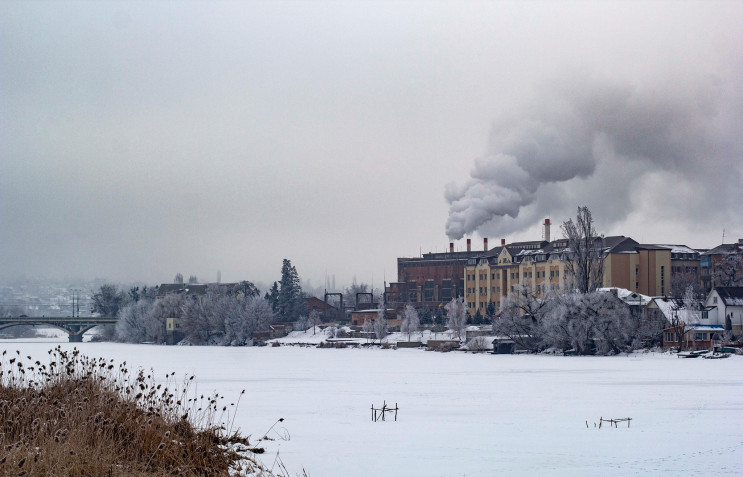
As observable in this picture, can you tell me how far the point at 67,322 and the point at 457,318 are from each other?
52103mm

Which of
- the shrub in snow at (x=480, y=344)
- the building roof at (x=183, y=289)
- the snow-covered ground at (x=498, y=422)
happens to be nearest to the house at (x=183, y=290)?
the building roof at (x=183, y=289)

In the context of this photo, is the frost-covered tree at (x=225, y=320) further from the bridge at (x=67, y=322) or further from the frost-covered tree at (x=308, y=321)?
the bridge at (x=67, y=322)

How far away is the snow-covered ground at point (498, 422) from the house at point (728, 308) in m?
30.7

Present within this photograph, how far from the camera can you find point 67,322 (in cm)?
10912

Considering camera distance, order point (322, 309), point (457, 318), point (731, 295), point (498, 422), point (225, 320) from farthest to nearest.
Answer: point (322, 309)
point (225, 320)
point (457, 318)
point (731, 295)
point (498, 422)

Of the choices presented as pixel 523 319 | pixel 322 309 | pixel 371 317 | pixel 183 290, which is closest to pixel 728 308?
pixel 523 319

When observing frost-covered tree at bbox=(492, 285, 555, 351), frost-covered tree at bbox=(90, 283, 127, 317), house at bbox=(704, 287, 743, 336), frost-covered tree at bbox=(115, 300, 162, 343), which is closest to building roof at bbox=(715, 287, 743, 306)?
house at bbox=(704, 287, 743, 336)

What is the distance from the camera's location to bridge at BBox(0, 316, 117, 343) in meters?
107

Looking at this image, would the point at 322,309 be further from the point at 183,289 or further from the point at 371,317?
the point at 183,289

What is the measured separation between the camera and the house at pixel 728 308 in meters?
68.4

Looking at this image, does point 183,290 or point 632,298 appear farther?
point 183,290

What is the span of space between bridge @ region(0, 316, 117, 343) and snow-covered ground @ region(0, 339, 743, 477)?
74.0 m

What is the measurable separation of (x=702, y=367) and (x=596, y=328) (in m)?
18.5

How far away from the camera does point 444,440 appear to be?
711 inches
